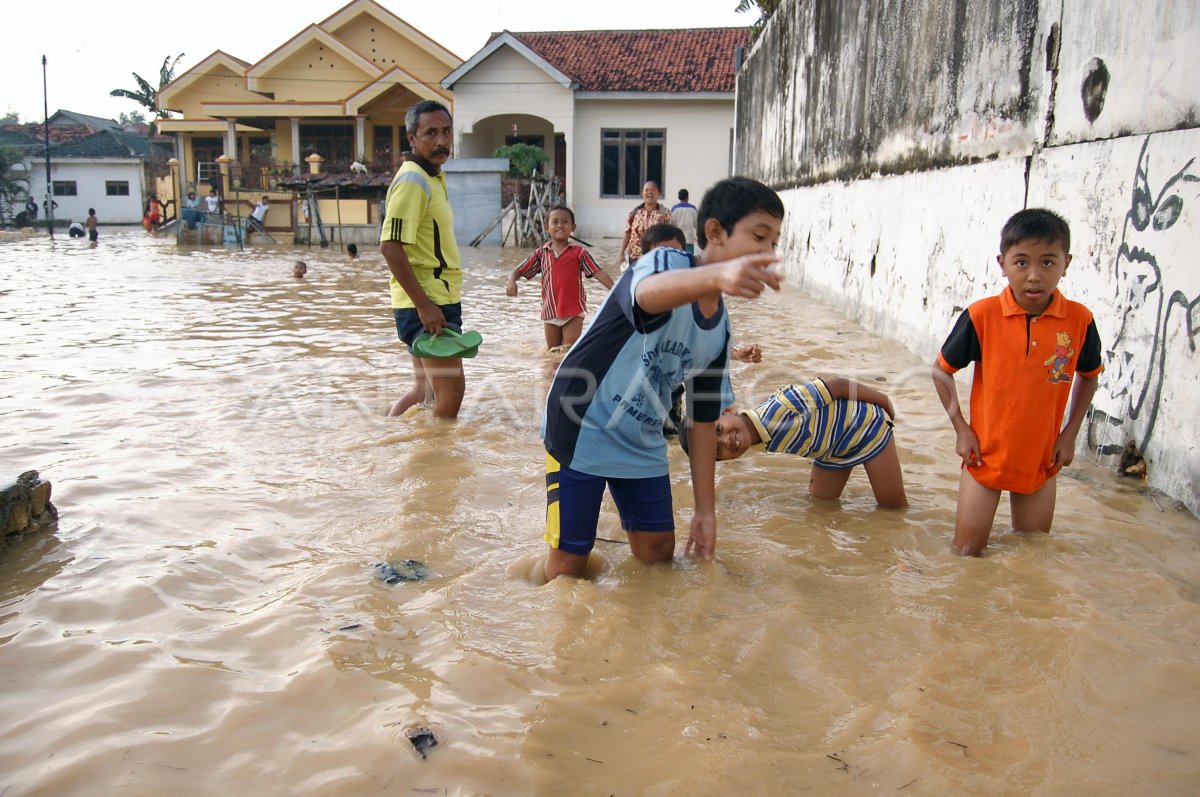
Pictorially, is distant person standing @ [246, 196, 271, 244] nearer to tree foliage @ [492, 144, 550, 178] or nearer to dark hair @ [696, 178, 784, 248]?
tree foliage @ [492, 144, 550, 178]

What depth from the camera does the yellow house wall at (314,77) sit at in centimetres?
3275

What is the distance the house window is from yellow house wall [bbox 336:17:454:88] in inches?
354

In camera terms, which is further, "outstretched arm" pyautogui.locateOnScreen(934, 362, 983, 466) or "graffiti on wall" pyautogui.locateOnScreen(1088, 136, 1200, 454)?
"graffiti on wall" pyautogui.locateOnScreen(1088, 136, 1200, 454)

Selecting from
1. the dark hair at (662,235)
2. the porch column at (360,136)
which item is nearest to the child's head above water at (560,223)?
the dark hair at (662,235)

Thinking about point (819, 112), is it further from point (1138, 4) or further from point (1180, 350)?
point (1180, 350)

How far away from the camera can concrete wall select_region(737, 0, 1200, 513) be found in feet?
12.6

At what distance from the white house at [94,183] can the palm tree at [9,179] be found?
771mm

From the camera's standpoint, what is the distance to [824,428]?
3680mm

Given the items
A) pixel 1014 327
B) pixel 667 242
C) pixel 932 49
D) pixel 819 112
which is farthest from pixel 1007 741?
pixel 819 112

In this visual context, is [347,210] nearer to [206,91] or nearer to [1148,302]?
[206,91]

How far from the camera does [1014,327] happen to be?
3.21m

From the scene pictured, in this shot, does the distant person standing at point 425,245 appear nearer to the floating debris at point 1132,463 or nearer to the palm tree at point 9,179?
the floating debris at point 1132,463

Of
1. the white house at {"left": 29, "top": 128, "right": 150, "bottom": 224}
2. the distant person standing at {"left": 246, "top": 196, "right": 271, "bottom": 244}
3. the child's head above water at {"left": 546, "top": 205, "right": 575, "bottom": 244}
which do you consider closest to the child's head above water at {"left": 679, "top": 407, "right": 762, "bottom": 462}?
the child's head above water at {"left": 546, "top": 205, "right": 575, "bottom": 244}

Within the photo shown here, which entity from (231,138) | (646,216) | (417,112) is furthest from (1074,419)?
(231,138)
